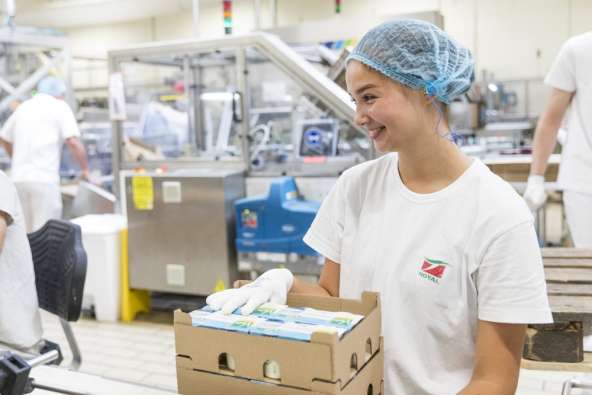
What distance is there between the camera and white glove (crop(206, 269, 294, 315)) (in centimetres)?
100

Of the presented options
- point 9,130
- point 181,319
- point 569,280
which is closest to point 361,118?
point 181,319

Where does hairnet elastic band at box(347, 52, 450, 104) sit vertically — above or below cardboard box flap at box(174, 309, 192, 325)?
above

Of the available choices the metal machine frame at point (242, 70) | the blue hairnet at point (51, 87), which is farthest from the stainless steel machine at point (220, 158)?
the blue hairnet at point (51, 87)

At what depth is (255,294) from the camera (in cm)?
107

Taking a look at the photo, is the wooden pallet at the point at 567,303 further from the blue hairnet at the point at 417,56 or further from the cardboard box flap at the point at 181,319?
the cardboard box flap at the point at 181,319

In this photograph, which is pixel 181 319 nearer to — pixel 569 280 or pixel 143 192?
pixel 569 280

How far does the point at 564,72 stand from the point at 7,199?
1.85 metres

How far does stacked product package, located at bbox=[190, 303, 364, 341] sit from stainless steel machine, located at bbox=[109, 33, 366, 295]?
2.31m

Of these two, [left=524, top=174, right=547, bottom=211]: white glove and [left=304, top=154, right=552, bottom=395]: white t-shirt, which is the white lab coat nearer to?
[left=524, top=174, right=547, bottom=211]: white glove

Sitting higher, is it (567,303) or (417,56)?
(417,56)

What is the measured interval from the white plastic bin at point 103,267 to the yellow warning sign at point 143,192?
25 cm

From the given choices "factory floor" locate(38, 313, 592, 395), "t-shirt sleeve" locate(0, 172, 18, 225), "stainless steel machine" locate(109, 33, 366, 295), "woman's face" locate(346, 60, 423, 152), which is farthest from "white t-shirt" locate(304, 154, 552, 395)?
"stainless steel machine" locate(109, 33, 366, 295)

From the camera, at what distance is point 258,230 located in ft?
11.1

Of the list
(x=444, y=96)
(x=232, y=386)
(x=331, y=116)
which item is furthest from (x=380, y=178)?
(x=331, y=116)
